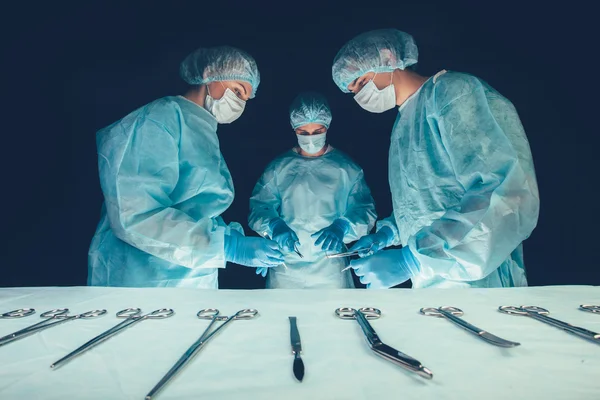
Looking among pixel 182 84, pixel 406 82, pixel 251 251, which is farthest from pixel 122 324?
pixel 182 84

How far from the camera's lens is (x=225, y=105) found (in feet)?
5.67

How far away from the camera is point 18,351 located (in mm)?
594

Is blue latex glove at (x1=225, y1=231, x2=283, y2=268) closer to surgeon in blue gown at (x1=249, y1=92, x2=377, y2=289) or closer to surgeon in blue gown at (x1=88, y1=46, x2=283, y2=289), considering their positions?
surgeon in blue gown at (x1=88, y1=46, x2=283, y2=289)

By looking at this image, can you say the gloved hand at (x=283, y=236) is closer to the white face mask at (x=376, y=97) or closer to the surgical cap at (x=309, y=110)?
the surgical cap at (x=309, y=110)

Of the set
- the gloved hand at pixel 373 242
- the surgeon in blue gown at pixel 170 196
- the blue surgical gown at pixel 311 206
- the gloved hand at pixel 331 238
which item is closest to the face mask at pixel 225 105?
the surgeon in blue gown at pixel 170 196

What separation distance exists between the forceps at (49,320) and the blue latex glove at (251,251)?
737 mm

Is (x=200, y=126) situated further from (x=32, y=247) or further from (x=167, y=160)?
(x=32, y=247)

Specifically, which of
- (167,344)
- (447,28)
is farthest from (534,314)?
(447,28)

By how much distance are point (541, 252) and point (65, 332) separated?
2576mm

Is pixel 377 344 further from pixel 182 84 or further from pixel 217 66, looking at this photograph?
pixel 182 84

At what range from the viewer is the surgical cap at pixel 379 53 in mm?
1543

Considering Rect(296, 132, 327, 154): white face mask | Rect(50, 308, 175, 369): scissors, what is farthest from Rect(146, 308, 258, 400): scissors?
Rect(296, 132, 327, 154): white face mask

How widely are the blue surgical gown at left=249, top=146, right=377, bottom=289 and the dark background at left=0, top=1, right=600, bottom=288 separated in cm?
86

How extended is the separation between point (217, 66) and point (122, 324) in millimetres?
1315
